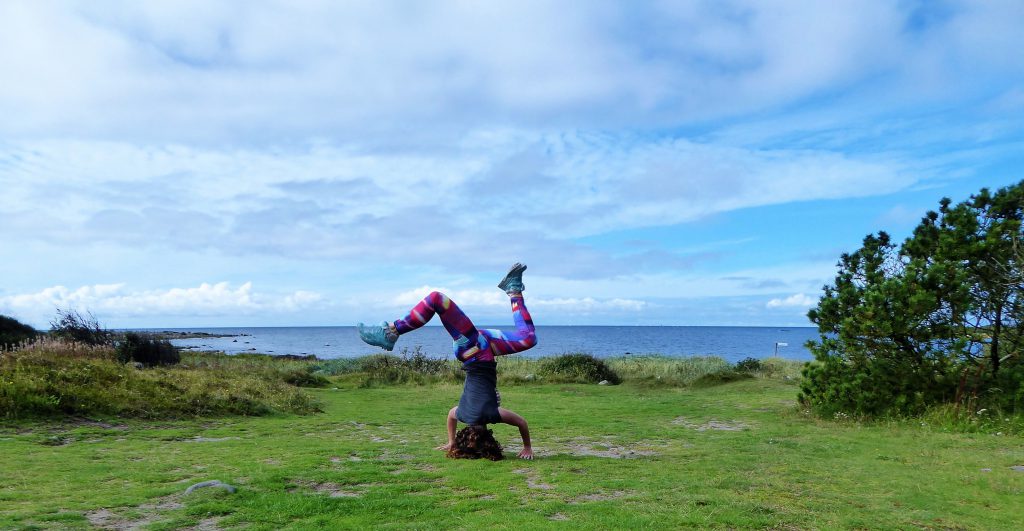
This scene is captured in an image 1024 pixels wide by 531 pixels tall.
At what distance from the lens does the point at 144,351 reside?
23000 mm

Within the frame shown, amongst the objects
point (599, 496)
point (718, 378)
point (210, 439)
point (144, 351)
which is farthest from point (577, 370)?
point (599, 496)

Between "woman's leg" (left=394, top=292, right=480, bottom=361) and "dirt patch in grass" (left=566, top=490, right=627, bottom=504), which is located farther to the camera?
"woman's leg" (left=394, top=292, right=480, bottom=361)

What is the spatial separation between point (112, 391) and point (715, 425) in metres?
13.1

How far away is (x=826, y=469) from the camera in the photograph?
29.1 ft

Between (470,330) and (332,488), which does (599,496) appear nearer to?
(332,488)

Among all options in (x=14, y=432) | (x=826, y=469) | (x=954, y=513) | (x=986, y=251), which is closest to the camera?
(x=954, y=513)

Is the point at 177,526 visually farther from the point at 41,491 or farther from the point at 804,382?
the point at 804,382

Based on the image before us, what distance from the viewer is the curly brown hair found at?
9367 mm

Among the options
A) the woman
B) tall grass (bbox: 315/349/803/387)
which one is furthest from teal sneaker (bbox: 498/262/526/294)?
tall grass (bbox: 315/349/803/387)

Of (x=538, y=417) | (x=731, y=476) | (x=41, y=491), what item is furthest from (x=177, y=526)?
(x=538, y=417)

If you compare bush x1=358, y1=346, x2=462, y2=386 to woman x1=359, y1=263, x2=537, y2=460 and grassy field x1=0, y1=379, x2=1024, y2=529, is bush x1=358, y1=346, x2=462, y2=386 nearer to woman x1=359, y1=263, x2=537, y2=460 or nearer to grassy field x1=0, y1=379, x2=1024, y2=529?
grassy field x1=0, y1=379, x2=1024, y2=529

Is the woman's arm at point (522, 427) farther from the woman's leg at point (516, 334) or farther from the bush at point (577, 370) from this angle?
the bush at point (577, 370)

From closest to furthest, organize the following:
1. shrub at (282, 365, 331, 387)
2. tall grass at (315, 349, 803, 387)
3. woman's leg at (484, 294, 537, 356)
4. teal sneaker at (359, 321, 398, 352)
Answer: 1. teal sneaker at (359, 321, 398, 352)
2. woman's leg at (484, 294, 537, 356)
3. shrub at (282, 365, 331, 387)
4. tall grass at (315, 349, 803, 387)

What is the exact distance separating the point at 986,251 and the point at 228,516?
583 inches
